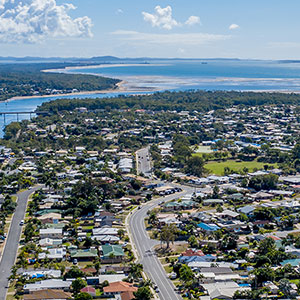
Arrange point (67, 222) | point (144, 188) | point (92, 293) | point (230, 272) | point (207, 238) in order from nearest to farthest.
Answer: point (92, 293), point (230, 272), point (207, 238), point (67, 222), point (144, 188)

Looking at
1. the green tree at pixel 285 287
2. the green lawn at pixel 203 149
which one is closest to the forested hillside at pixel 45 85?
the green lawn at pixel 203 149

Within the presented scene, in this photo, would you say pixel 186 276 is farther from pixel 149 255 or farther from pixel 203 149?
pixel 203 149

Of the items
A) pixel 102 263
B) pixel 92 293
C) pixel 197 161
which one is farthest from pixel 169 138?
pixel 92 293

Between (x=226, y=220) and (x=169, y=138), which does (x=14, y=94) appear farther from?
(x=226, y=220)

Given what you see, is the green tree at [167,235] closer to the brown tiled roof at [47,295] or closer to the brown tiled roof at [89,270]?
the brown tiled roof at [89,270]

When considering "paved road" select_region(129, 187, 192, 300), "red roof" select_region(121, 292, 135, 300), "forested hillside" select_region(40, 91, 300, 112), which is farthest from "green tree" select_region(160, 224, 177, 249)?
"forested hillside" select_region(40, 91, 300, 112)
